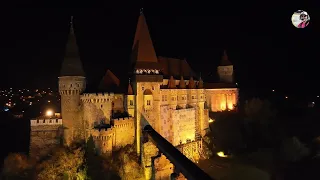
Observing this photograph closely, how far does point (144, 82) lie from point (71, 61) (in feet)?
26.9

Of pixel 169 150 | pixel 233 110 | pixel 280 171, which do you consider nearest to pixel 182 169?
pixel 169 150

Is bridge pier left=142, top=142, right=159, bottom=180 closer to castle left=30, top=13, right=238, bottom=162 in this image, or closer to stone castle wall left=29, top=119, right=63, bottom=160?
castle left=30, top=13, right=238, bottom=162

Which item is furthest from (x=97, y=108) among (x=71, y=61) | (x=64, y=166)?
(x=64, y=166)

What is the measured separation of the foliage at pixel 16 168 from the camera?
83.8 feet

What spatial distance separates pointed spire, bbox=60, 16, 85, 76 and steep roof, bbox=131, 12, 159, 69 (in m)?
6.88

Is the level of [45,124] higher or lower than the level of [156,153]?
higher

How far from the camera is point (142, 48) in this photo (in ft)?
109

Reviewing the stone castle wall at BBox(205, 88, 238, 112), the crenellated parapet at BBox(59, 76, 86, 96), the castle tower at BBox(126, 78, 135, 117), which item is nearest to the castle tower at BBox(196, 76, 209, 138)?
the stone castle wall at BBox(205, 88, 238, 112)

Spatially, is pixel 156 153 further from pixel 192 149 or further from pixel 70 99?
pixel 70 99

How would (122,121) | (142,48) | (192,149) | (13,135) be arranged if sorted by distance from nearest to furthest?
(122,121) → (142,48) → (192,149) → (13,135)

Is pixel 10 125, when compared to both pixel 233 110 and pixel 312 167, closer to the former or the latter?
pixel 233 110

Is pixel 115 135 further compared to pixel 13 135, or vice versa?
pixel 13 135

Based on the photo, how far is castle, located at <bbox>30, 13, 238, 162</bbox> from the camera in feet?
88.0

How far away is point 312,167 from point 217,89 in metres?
18.0
